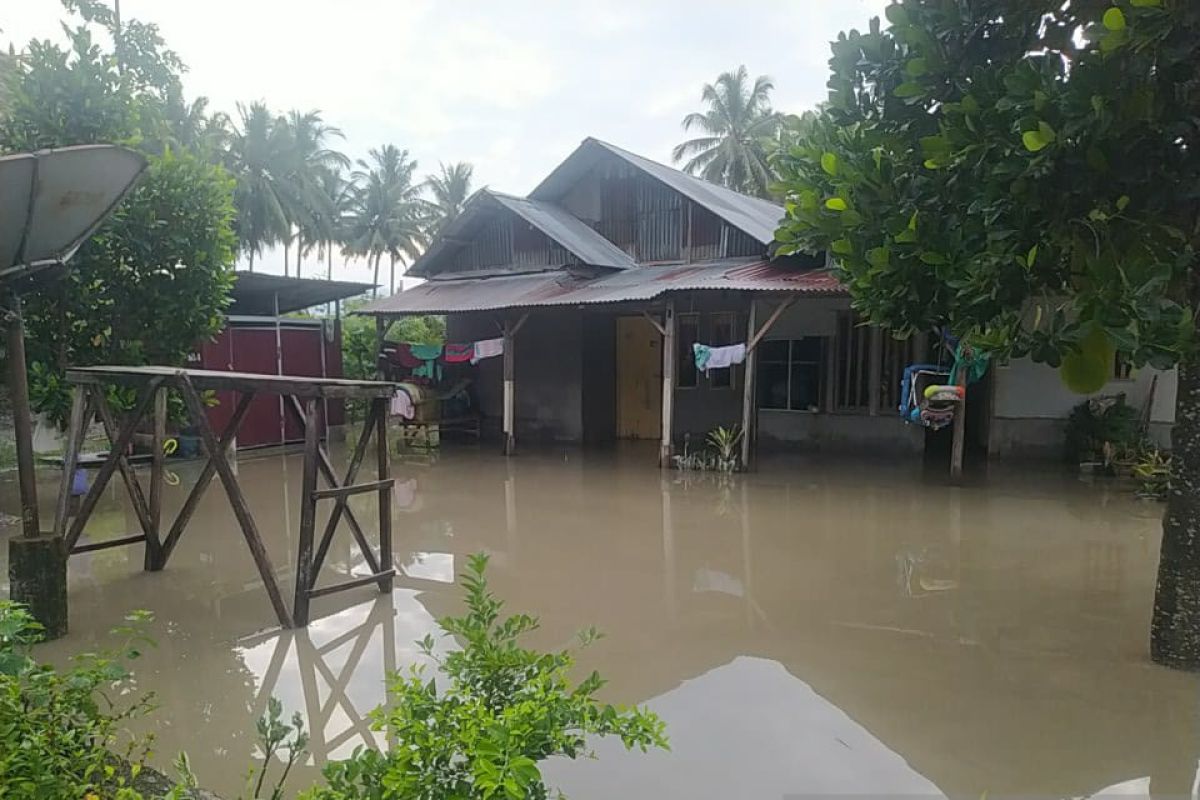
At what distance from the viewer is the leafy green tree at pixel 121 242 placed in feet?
21.1

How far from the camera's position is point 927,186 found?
381cm

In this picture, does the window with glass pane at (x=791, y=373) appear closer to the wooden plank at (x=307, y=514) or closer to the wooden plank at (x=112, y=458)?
the wooden plank at (x=307, y=514)

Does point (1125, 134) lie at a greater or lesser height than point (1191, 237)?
greater

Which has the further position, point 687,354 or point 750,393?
point 687,354

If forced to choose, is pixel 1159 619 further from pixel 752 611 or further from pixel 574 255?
pixel 574 255

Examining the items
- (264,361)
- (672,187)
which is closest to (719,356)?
(672,187)

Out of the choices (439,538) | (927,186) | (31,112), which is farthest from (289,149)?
(927,186)

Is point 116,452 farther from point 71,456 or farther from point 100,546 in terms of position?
point 100,546

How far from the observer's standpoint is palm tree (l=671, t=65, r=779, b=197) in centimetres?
2825

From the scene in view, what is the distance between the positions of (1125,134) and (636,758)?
132 inches

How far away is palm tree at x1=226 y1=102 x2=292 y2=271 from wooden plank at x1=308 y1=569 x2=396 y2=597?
2264cm

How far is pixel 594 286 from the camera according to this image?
11492 mm

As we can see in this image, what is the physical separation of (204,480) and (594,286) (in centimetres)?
695

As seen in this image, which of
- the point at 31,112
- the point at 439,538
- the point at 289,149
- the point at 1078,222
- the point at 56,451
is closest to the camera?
the point at 1078,222
